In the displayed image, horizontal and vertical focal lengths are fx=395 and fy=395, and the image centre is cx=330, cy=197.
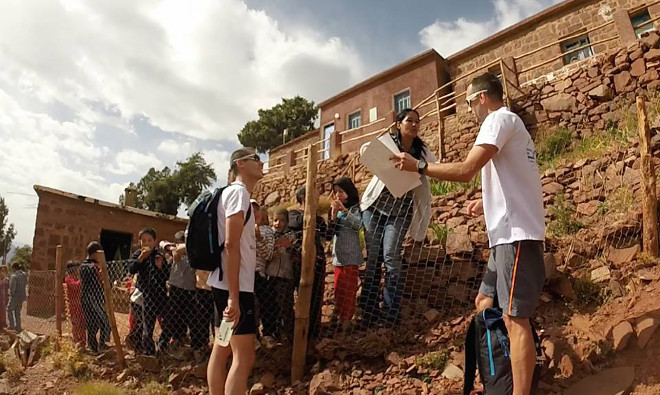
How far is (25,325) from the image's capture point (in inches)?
340

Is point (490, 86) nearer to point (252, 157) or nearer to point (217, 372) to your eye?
point (252, 157)

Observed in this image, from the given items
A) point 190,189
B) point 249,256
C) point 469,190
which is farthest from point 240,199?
point 190,189

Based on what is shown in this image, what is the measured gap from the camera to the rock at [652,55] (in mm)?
7137

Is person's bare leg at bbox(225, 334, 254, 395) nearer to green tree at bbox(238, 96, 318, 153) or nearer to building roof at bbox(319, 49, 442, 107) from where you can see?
building roof at bbox(319, 49, 442, 107)

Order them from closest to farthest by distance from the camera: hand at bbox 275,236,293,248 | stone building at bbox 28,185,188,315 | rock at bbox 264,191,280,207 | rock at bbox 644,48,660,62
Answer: hand at bbox 275,236,293,248, rock at bbox 644,48,660,62, stone building at bbox 28,185,188,315, rock at bbox 264,191,280,207

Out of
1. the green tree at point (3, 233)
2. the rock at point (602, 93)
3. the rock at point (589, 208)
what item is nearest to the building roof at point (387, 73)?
the rock at point (602, 93)

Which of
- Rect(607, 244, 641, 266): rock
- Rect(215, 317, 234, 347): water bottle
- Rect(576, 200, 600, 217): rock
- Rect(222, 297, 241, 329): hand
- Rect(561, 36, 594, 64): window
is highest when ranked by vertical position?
Rect(561, 36, 594, 64): window

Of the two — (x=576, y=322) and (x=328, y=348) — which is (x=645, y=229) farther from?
(x=328, y=348)

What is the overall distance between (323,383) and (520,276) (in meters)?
1.89

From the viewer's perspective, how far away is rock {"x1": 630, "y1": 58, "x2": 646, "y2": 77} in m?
7.31

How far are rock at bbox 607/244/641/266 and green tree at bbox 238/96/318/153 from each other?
80.5 ft

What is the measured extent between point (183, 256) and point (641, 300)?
14.3 ft

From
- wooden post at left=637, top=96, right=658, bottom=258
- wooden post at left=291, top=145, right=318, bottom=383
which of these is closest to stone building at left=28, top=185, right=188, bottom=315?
wooden post at left=291, top=145, right=318, bottom=383

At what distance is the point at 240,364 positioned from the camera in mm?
2293
